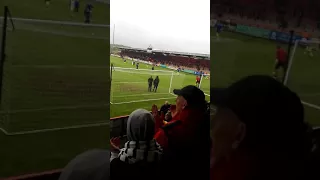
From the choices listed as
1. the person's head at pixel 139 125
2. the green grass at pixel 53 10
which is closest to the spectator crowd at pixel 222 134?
the person's head at pixel 139 125

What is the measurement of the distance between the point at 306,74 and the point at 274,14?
29 cm

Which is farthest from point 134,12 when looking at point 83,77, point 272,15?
point 272,15

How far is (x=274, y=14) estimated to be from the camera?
1562 mm

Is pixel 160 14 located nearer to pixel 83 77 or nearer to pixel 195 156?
pixel 83 77

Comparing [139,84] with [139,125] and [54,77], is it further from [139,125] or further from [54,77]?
[54,77]

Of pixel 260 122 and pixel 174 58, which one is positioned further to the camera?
pixel 174 58

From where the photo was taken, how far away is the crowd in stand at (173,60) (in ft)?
5.31

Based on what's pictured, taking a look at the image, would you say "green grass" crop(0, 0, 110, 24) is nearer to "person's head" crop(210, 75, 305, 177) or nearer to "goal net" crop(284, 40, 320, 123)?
"person's head" crop(210, 75, 305, 177)

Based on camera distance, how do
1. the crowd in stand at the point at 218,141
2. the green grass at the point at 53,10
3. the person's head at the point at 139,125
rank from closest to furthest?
1. the green grass at the point at 53,10
2. the crowd in stand at the point at 218,141
3. the person's head at the point at 139,125

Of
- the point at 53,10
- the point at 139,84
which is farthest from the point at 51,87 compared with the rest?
the point at 139,84

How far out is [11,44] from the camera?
1.36 m

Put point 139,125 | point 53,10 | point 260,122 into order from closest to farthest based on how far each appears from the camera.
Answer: point 53,10 → point 260,122 → point 139,125

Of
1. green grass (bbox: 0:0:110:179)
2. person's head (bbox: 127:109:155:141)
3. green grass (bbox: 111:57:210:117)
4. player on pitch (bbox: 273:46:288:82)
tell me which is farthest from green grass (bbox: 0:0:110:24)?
player on pitch (bbox: 273:46:288:82)

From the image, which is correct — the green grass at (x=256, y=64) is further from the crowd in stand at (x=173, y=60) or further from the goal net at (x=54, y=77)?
the goal net at (x=54, y=77)
